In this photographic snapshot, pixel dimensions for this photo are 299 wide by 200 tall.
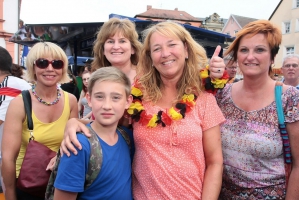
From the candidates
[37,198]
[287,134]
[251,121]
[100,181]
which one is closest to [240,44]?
[251,121]

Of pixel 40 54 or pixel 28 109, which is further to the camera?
pixel 40 54

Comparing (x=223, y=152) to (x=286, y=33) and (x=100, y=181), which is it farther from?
(x=286, y=33)

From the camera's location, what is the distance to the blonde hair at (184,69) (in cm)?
190

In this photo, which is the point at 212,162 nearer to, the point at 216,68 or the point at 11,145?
the point at 216,68

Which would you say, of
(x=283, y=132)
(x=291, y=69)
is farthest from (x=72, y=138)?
(x=291, y=69)

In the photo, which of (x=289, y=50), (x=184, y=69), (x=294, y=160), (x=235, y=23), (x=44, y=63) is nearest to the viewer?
(x=294, y=160)

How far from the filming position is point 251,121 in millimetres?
1937

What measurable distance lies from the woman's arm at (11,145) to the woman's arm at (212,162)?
1402mm

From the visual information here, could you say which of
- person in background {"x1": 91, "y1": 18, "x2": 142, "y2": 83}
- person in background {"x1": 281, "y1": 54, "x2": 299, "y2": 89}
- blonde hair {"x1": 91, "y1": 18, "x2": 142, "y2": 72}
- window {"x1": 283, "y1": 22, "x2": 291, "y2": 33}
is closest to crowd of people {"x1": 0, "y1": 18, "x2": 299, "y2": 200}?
person in background {"x1": 91, "y1": 18, "x2": 142, "y2": 83}

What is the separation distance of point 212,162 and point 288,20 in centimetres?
3327

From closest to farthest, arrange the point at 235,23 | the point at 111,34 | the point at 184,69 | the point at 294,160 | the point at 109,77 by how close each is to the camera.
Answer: the point at 109,77
the point at 294,160
the point at 184,69
the point at 111,34
the point at 235,23

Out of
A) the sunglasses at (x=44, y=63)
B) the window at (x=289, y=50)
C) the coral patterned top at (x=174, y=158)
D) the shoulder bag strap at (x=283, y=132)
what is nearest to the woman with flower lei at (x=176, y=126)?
the coral patterned top at (x=174, y=158)

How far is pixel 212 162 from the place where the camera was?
1804mm

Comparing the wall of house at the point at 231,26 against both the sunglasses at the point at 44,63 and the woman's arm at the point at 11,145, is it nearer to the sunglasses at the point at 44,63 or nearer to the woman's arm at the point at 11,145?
the sunglasses at the point at 44,63
